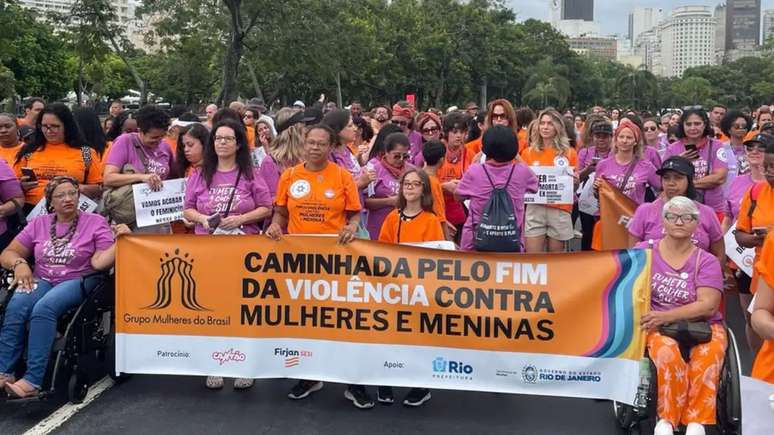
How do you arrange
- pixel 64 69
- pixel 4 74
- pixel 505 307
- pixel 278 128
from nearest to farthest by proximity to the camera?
pixel 505 307, pixel 278 128, pixel 4 74, pixel 64 69

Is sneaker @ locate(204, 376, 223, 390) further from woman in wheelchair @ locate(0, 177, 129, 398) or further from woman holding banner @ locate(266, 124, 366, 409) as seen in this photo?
woman in wheelchair @ locate(0, 177, 129, 398)

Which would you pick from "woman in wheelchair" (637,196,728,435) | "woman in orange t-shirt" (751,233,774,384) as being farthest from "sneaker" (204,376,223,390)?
"woman in orange t-shirt" (751,233,774,384)

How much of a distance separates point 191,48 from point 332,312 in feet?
81.2

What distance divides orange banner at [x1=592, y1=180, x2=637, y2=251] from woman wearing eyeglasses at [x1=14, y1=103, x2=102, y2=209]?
13.6 ft

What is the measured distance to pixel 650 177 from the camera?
652 centimetres

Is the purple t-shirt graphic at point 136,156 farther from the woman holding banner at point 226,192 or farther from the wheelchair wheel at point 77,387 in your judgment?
the wheelchair wheel at point 77,387

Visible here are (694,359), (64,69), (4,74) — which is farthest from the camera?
(64,69)

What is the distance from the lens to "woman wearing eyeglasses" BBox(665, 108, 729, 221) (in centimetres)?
706

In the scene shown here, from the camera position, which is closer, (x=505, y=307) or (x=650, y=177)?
(x=505, y=307)

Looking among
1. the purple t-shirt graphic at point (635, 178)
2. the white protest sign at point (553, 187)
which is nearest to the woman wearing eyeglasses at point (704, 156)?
the purple t-shirt graphic at point (635, 178)

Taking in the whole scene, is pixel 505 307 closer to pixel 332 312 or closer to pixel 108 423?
pixel 332 312

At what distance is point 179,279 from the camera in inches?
201

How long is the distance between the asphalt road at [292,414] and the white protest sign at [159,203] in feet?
4.11

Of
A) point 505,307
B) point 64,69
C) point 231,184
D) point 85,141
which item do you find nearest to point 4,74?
point 85,141
